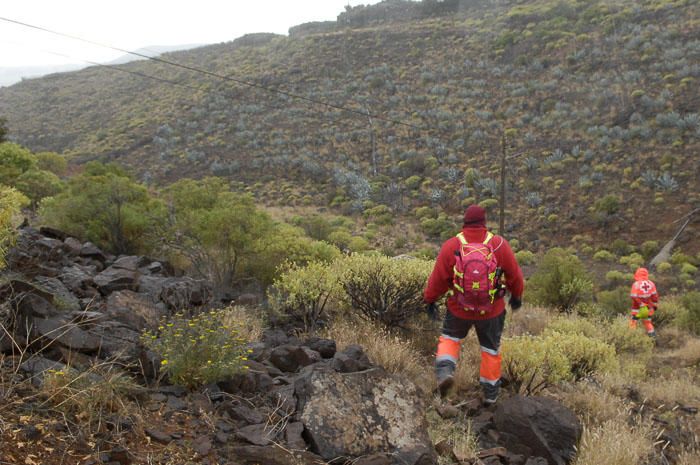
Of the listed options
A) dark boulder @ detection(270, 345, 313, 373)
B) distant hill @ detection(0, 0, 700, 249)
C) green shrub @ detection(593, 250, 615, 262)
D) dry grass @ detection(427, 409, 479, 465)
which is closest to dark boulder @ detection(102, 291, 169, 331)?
dark boulder @ detection(270, 345, 313, 373)

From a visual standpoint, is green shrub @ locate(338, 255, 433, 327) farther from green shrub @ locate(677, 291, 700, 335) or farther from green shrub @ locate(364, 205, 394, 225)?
green shrub @ locate(364, 205, 394, 225)

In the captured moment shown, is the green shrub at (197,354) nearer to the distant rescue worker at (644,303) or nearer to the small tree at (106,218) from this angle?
the small tree at (106,218)

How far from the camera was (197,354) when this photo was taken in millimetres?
4070

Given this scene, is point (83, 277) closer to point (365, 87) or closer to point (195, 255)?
point (195, 255)

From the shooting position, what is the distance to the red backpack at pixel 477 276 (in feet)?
15.4

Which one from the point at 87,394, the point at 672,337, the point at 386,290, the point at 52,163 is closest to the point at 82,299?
the point at 87,394

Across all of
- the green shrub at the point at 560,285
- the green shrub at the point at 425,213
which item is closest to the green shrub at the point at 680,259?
the green shrub at the point at 560,285

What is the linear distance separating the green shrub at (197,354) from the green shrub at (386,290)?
2.83 metres

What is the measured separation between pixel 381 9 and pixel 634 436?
67.6 meters

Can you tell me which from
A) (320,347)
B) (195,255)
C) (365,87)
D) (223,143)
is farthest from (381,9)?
(320,347)

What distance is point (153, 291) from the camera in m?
7.05

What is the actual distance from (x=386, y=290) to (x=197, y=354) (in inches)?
129

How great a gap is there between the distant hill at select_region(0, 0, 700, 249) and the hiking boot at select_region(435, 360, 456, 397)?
19.7 meters

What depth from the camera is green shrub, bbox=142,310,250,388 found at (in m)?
3.96
